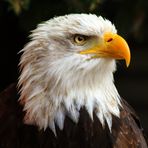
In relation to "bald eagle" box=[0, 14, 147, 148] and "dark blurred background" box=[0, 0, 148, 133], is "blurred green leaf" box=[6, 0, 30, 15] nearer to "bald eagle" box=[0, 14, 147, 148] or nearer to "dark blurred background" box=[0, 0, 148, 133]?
"dark blurred background" box=[0, 0, 148, 133]

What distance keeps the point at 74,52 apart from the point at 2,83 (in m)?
2.62

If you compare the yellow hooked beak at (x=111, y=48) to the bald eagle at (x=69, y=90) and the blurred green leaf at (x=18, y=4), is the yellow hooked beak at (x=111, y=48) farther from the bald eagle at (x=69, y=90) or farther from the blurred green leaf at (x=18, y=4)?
the blurred green leaf at (x=18, y=4)

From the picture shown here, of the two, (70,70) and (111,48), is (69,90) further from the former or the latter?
(111,48)

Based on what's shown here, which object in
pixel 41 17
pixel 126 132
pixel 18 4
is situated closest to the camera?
pixel 126 132

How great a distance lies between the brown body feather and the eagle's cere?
5 centimetres

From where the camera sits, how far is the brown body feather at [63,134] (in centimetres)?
563

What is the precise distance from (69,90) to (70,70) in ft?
0.49

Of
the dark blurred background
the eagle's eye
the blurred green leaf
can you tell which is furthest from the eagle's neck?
the dark blurred background

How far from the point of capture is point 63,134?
18.5ft

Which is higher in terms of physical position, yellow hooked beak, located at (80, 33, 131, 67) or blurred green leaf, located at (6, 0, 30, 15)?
blurred green leaf, located at (6, 0, 30, 15)

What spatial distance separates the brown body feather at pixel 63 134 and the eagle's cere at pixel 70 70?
46 mm

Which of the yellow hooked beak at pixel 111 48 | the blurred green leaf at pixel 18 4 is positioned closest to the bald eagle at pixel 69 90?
the yellow hooked beak at pixel 111 48

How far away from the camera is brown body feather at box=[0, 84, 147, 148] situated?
222 inches

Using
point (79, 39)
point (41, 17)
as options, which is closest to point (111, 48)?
point (79, 39)
